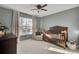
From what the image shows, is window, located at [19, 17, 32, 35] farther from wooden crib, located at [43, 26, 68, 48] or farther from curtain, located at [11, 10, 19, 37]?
wooden crib, located at [43, 26, 68, 48]

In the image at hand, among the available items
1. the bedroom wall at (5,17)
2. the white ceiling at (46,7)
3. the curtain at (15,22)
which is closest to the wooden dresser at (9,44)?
the curtain at (15,22)

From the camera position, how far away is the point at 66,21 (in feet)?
6.13

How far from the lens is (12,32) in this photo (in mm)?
1822

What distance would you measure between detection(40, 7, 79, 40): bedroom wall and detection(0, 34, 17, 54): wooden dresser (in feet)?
1.70

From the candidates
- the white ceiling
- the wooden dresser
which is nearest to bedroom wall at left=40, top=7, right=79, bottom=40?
the white ceiling

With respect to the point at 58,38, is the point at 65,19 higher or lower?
higher

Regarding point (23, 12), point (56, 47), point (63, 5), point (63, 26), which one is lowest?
point (56, 47)

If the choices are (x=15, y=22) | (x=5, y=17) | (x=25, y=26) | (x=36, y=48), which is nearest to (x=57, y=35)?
(x=36, y=48)

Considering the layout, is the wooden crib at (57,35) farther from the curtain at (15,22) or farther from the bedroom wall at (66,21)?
the curtain at (15,22)

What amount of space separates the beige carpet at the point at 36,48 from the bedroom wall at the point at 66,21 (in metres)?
0.27

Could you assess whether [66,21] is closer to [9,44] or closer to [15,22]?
[15,22]
